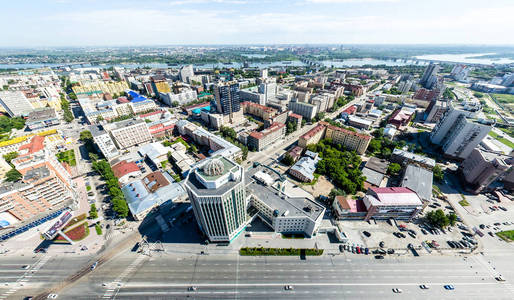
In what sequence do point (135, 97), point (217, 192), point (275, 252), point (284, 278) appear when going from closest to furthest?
1. point (217, 192)
2. point (284, 278)
3. point (275, 252)
4. point (135, 97)

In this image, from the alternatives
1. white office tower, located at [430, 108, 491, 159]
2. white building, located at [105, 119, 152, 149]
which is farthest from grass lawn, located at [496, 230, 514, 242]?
white building, located at [105, 119, 152, 149]

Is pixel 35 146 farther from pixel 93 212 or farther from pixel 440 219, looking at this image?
pixel 440 219

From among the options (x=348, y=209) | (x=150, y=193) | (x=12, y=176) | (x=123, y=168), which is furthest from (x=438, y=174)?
(x=12, y=176)

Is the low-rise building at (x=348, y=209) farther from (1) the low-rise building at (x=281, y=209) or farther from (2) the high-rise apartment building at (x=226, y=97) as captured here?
(2) the high-rise apartment building at (x=226, y=97)

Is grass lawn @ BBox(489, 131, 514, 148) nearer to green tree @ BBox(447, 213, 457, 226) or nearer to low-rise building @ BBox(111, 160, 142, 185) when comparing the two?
green tree @ BBox(447, 213, 457, 226)

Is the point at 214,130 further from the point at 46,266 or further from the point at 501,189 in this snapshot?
the point at 501,189

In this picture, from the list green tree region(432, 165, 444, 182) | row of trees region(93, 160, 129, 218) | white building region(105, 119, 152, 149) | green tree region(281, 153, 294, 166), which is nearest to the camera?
row of trees region(93, 160, 129, 218)

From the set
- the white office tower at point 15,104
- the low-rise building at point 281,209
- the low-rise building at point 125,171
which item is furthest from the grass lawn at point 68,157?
the low-rise building at point 281,209
